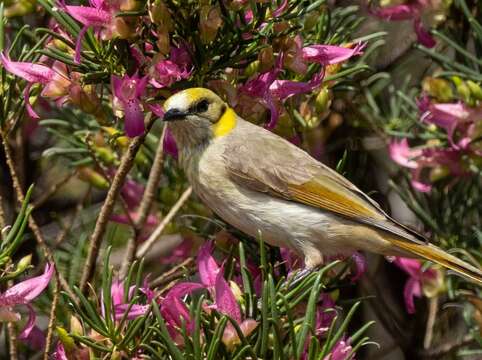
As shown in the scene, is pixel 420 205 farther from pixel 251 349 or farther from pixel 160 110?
pixel 251 349

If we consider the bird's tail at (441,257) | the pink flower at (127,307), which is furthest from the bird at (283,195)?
the pink flower at (127,307)

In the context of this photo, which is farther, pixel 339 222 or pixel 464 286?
pixel 464 286

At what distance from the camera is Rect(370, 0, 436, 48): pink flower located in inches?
135

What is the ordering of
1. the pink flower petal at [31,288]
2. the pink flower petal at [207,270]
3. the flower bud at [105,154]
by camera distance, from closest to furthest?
the pink flower petal at [31,288] → the pink flower petal at [207,270] → the flower bud at [105,154]

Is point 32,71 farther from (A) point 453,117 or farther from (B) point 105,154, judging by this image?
(A) point 453,117

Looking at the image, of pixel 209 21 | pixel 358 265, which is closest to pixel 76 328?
Answer: pixel 209 21

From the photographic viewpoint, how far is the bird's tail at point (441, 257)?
9.89 ft

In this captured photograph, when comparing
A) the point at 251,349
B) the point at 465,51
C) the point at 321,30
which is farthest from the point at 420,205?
the point at 251,349

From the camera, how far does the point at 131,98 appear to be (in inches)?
94.2

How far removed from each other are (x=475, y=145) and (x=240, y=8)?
4.16ft

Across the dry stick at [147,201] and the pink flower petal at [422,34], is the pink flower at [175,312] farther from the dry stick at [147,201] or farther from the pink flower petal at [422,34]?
the pink flower petal at [422,34]

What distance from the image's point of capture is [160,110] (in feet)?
8.29

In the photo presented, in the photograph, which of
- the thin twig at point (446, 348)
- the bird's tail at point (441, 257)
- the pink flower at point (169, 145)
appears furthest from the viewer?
the thin twig at point (446, 348)

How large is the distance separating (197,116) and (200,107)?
0.31ft
